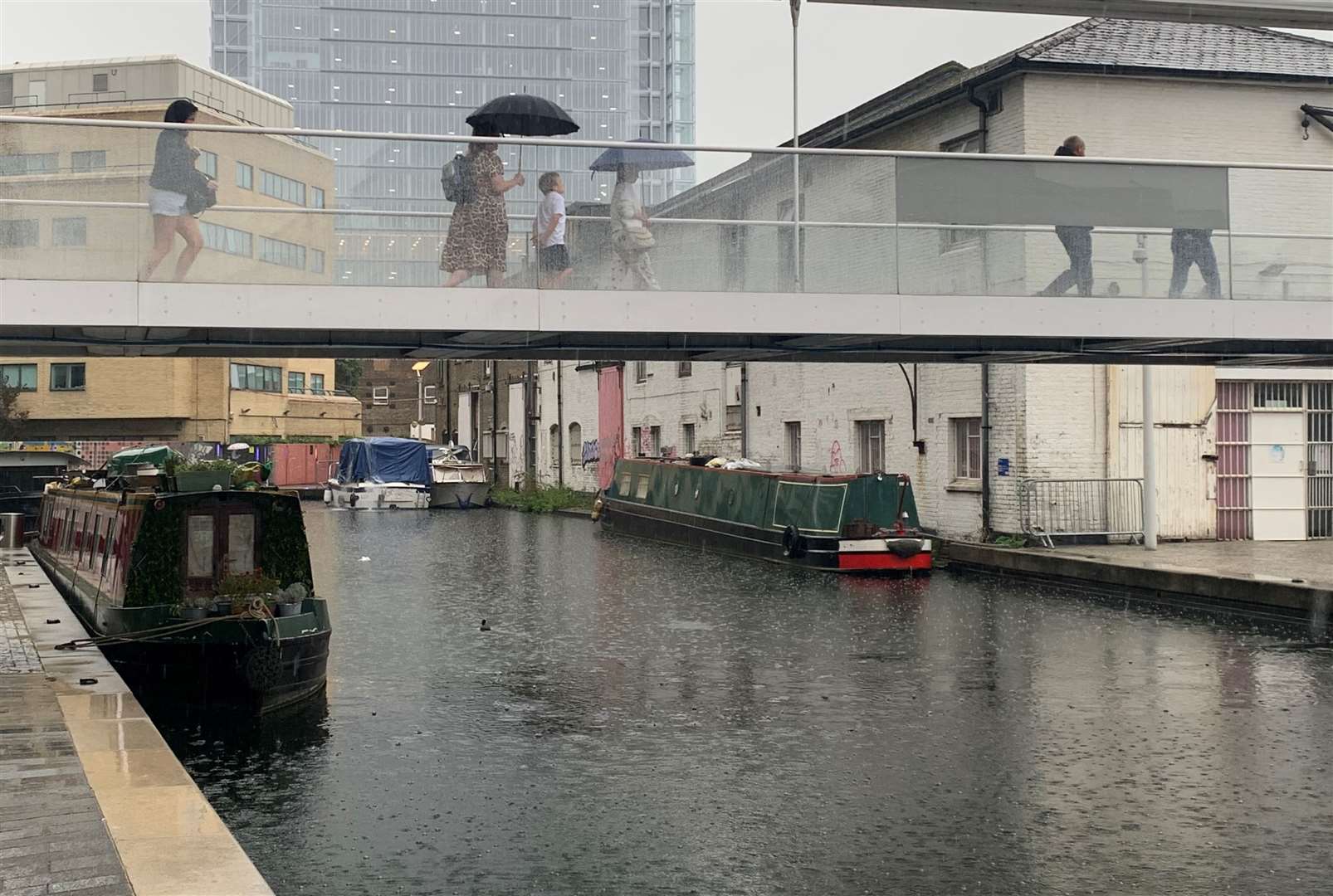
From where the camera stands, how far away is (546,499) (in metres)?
43.2

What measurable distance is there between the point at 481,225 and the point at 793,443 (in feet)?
61.2

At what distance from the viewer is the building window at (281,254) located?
1202cm

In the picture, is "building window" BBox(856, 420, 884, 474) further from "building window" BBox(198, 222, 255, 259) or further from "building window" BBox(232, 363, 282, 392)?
"building window" BBox(232, 363, 282, 392)

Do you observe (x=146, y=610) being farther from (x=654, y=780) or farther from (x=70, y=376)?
(x=70, y=376)

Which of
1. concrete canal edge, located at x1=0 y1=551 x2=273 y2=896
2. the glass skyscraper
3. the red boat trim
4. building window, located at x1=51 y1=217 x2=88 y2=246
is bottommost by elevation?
the red boat trim

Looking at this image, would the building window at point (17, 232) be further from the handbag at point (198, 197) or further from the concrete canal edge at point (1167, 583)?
the concrete canal edge at point (1167, 583)

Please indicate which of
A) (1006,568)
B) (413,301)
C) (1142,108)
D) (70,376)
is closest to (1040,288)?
(413,301)

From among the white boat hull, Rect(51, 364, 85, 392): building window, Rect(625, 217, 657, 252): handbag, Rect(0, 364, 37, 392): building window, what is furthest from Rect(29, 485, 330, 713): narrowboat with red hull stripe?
Rect(0, 364, 37, 392): building window

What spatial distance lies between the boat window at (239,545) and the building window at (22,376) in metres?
50.2

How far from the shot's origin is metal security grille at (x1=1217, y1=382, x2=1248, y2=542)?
2362 cm

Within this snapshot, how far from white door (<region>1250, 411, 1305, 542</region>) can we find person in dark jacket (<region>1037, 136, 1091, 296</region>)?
39.1ft

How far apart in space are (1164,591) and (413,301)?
35.9 ft

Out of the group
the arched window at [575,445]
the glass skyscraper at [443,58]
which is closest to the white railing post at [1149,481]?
the arched window at [575,445]

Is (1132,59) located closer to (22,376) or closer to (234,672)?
(234,672)
